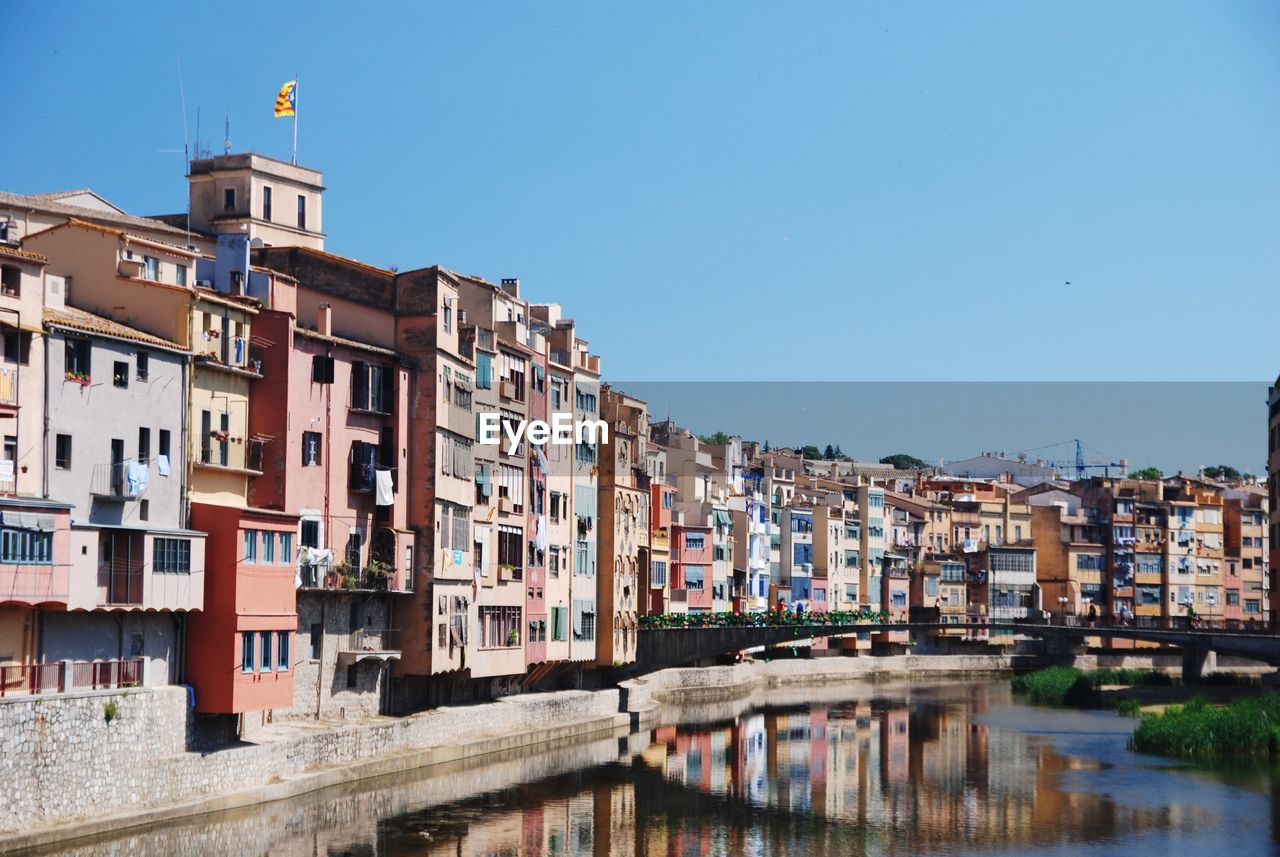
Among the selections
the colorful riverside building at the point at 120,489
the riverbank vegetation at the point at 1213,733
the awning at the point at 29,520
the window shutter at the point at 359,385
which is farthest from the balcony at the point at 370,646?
the riverbank vegetation at the point at 1213,733

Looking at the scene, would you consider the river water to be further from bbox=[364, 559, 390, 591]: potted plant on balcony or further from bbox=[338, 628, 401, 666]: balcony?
bbox=[364, 559, 390, 591]: potted plant on balcony

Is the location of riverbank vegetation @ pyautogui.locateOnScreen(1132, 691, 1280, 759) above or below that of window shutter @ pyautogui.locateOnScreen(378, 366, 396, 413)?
below

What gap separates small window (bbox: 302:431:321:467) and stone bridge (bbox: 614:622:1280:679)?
2628 centimetres

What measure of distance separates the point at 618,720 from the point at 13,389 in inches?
1466

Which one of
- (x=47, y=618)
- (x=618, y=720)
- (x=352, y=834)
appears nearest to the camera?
(x=47, y=618)

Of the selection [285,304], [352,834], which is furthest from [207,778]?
[285,304]

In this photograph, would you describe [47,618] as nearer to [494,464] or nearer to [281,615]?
[281,615]

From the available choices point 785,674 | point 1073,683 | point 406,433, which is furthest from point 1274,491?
point 406,433

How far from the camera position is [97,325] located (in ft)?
152

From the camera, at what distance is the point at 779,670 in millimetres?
108500

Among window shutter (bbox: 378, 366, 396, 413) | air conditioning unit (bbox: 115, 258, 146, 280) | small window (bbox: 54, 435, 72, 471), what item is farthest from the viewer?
window shutter (bbox: 378, 366, 396, 413)

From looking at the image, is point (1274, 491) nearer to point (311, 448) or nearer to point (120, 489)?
point (311, 448)

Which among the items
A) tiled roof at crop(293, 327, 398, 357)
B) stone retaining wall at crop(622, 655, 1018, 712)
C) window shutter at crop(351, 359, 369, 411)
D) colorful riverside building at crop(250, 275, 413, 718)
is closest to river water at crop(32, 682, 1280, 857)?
colorful riverside building at crop(250, 275, 413, 718)

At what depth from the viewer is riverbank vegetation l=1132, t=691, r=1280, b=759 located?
68375mm
